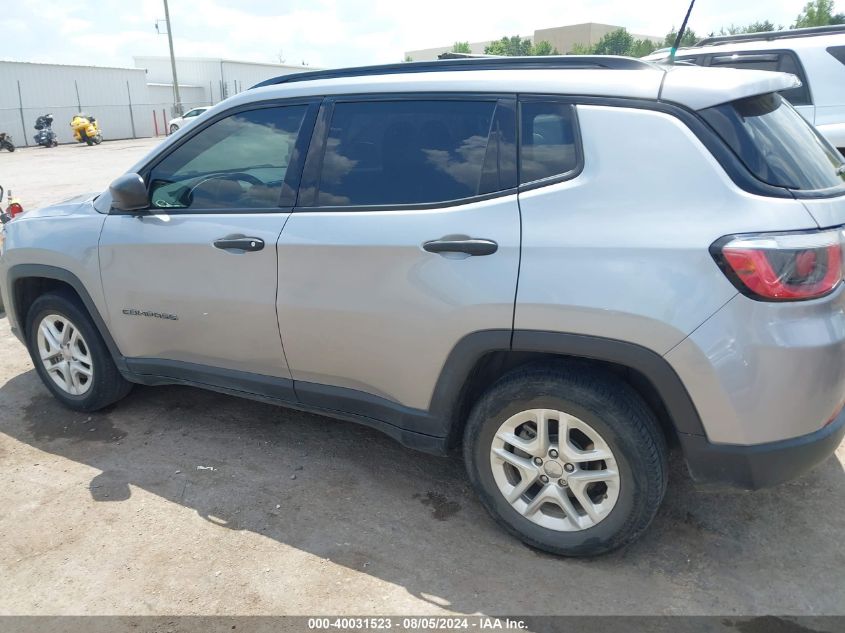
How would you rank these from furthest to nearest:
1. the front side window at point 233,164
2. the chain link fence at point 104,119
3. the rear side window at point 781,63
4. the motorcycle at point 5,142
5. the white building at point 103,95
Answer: the white building at point 103,95 → the chain link fence at point 104,119 → the motorcycle at point 5,142 → the rear side window at point 781,63 → the front side window at point 233,164

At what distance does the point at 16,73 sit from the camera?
104 ft

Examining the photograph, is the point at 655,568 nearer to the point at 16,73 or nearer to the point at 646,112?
the point at 646,112

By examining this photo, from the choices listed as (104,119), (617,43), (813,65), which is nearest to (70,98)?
(104,119)

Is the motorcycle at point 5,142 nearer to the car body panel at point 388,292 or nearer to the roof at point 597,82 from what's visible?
the roof at point 597,82

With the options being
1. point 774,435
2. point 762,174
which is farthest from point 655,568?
point 762,174

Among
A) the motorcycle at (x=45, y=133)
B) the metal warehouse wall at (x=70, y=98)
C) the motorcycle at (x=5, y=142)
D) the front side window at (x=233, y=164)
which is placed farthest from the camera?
the metal warehouse wall at (x=70, y=98)

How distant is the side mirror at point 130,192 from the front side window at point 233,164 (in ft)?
0.32

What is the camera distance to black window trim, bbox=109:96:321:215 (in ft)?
10.4

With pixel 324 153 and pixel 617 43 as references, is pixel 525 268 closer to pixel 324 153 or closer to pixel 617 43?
pixel 324 153

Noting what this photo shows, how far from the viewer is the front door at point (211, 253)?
3199mm

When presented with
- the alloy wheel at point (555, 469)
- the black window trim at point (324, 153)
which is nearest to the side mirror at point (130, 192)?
the black window trim at point (324, 153)

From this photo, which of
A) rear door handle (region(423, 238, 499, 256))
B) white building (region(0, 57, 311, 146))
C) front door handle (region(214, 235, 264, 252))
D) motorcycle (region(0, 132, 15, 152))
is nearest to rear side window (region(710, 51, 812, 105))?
rear door handle (region(423, 238, 499, 256))

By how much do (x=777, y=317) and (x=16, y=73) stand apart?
3702 centimetres

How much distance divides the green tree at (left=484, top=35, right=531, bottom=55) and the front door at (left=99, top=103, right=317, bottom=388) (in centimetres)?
7369
